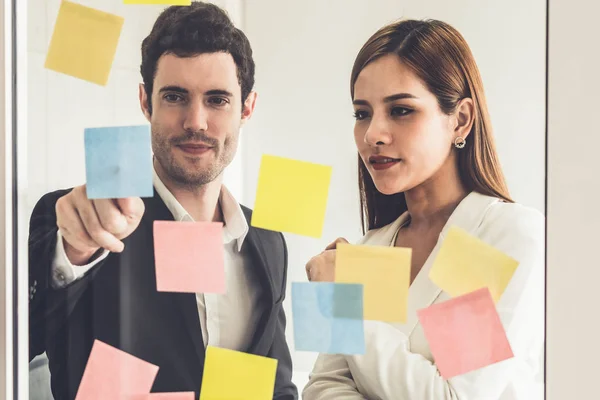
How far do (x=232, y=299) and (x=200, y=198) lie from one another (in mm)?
175

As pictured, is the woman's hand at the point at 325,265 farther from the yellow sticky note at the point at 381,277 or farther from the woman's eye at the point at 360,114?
the woman's eye at the point at 360,114

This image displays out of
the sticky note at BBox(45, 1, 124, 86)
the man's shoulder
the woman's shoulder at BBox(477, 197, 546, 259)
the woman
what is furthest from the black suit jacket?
the woman's shoulder at BBox(477, 197, 546, 259)

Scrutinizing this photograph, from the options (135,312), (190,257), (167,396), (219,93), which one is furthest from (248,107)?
(167,396)

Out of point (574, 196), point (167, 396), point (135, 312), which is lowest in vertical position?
point (167, 396)

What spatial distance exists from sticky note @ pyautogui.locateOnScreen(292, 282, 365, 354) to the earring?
0.26m

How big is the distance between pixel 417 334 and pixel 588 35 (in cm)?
51

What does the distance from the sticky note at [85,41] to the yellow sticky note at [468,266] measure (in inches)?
24.7

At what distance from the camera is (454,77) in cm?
100

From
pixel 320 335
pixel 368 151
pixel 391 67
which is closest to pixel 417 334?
pixel 320 335

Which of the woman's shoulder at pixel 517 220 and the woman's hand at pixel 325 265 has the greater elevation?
→ the woman's shoulder at pixel 517 220

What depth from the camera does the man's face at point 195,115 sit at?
110cm

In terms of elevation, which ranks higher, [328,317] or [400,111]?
[400,111]

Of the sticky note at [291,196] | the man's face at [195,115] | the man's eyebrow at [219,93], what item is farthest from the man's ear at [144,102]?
the sticky note at [291,196]

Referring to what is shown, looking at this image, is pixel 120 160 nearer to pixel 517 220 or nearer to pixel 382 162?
pixel 382 162
